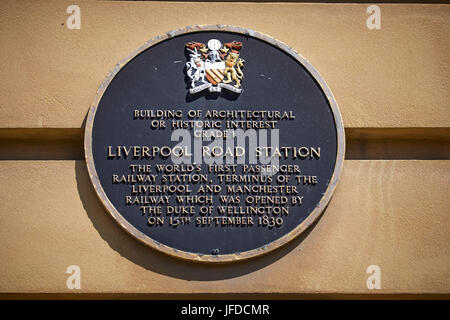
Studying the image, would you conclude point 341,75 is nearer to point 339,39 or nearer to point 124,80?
point 339,39

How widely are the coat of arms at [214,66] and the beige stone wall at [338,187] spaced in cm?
28

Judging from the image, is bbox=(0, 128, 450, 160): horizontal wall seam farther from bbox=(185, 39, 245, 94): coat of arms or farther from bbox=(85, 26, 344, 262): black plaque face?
bbox=(185, 39, 245, 94): coat of arms

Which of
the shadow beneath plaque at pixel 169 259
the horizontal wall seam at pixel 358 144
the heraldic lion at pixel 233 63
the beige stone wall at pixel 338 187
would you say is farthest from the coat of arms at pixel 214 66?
the shadow beneath plaque at pixel 169 259

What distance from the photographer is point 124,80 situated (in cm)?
495

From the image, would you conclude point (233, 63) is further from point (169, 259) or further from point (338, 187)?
point (169, 259)

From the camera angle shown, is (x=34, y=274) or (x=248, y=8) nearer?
(x=34, y=274)

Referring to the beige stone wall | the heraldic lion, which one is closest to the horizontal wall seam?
the beige stone wall

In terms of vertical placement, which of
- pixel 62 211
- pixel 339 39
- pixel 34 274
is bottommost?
pixel 34 274

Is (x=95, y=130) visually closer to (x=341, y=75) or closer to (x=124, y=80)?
(x=124, y=80)

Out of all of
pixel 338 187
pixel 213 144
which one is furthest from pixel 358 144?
pixel 213 144

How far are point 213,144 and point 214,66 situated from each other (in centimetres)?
65
